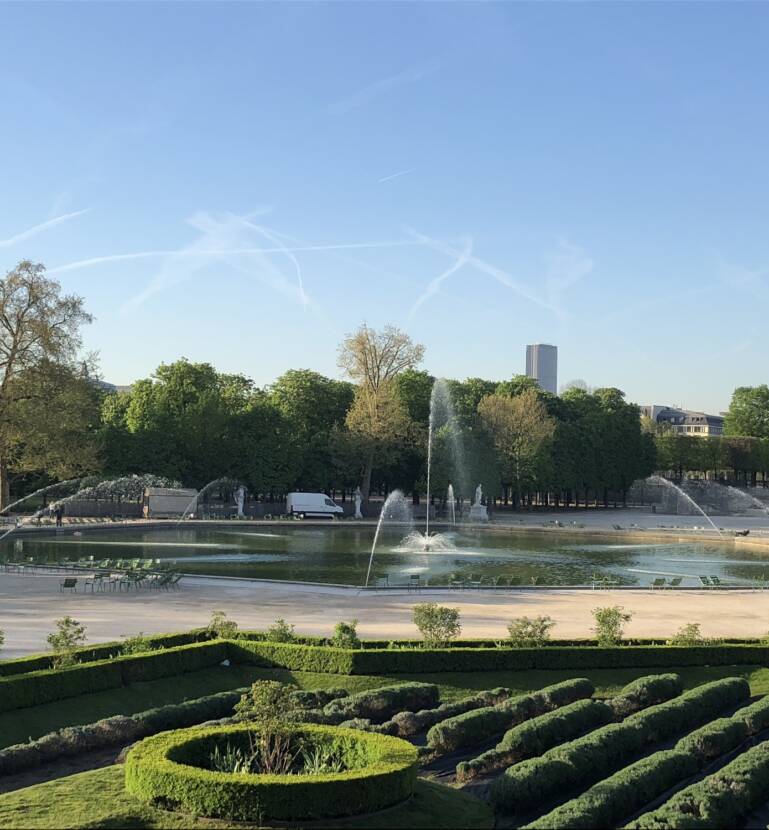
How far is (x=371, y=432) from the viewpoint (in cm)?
8338

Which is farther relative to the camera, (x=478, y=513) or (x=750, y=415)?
(x=750, y=415)

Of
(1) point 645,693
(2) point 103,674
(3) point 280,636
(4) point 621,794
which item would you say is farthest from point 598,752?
(2) point 103,674

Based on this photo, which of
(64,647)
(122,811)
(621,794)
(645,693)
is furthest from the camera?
(64,647)

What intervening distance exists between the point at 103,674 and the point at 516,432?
75157mm

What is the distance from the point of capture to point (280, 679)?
23.6 m

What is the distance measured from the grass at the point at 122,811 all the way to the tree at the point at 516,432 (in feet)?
258

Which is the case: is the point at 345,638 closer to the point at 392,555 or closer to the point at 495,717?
the point at 495,717

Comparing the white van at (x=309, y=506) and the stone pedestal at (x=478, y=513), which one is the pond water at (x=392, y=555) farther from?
the stone pedestal at (x=478, y=513)

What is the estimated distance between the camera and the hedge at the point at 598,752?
48.4 feet

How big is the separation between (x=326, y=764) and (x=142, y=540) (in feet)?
151

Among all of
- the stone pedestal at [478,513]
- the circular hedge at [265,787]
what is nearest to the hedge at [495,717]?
the circular hedge at [265,787]

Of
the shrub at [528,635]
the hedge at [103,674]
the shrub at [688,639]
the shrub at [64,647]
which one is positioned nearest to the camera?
the hedge at [103,674]

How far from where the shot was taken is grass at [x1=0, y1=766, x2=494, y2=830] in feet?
43.1

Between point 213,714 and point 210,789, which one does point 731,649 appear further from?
point 210,789
